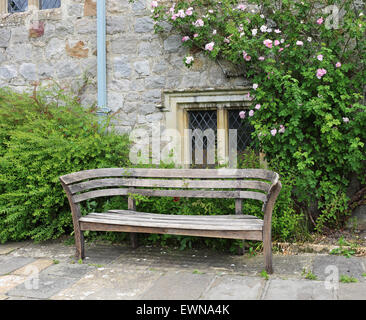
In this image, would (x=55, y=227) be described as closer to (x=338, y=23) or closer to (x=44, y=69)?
(x=44, y=69)

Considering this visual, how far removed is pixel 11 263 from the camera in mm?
4062

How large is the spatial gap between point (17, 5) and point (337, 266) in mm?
5746

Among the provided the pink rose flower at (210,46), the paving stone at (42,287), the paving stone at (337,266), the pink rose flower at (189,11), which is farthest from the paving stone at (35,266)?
the pink rose flower at (189,11)

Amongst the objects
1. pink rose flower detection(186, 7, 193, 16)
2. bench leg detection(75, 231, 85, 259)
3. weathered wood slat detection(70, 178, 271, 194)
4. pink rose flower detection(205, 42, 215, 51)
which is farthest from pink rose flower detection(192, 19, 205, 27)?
bench leg detection(75, 231, 85, 259)

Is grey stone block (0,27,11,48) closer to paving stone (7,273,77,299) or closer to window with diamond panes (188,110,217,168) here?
window with diamond panes (188,110,217,168)

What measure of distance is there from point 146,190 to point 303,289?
188 cm

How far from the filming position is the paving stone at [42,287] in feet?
10.5

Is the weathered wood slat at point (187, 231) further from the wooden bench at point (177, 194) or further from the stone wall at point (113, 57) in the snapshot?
the stone wall at point (113, 57)

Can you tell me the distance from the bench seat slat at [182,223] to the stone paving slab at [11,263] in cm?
69

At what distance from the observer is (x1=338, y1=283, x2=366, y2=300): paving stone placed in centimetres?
299

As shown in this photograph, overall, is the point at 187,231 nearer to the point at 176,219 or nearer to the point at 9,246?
the point at 176,219

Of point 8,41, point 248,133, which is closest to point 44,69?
point 8,41

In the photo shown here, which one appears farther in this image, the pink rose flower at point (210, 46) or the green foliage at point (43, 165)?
the pink rose flower at point (210, 46)

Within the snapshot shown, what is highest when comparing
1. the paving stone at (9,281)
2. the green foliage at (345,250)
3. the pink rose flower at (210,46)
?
the pink rose flower at (210,46)
